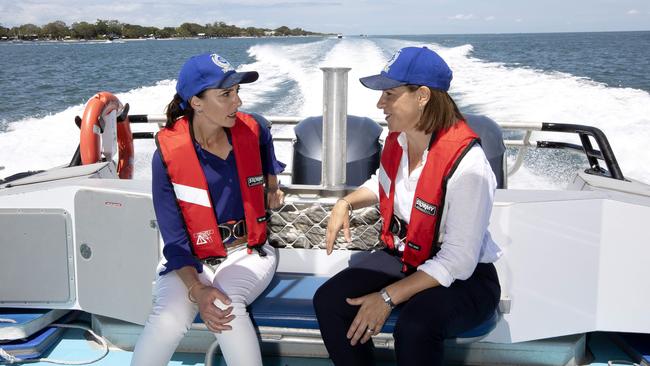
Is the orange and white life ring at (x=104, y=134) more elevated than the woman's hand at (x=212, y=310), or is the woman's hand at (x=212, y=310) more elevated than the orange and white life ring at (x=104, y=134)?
the orange and white life ring at (x=104, y=134)

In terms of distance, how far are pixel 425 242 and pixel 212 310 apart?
57 centimetres

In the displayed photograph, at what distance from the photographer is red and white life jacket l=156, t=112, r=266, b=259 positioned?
1.77 meters

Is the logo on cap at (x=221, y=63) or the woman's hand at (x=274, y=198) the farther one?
the woman's hand at (x=274, y=198)

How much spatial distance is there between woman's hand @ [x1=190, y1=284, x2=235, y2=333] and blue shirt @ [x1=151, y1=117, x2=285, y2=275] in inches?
5.2

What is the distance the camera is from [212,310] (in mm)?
1616

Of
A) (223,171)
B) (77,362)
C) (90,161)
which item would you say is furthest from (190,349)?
(90,161)

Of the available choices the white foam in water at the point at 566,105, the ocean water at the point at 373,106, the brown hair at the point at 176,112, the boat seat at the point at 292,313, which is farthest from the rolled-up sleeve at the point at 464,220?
the white foam in water at the point at 566,105

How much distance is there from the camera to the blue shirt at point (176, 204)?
1.76 m

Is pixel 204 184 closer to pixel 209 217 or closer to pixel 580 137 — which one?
pixel 209 217

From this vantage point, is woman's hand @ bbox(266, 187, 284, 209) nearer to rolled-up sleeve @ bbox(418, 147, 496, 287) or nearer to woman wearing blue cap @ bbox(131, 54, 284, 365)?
woman wearing blue cap @ bbox(131, 54, 284, 365)

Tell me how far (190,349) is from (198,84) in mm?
988

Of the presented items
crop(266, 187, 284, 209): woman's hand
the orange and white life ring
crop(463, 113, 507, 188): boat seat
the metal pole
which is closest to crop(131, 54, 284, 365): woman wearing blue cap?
crop(266, 187, 284, 209): woman's hand

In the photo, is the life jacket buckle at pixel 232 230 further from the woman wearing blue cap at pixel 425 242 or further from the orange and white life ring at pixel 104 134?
A: the orange and white life ring at pixel 104 134

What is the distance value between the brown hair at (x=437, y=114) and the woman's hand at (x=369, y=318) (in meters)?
0.45
